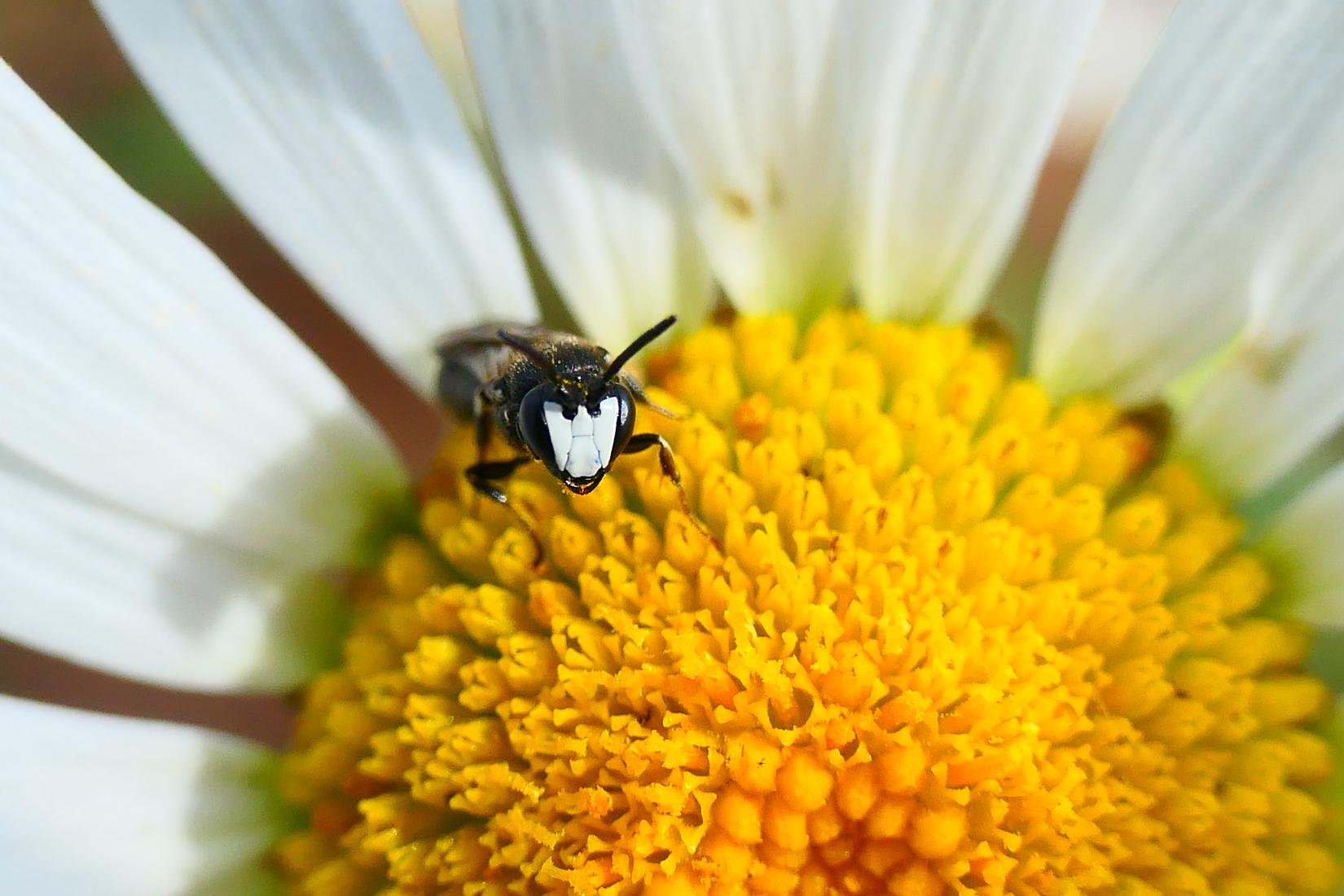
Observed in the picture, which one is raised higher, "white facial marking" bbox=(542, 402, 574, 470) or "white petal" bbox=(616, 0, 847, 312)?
"white petal" bbox=(616, 0, 847, 312)

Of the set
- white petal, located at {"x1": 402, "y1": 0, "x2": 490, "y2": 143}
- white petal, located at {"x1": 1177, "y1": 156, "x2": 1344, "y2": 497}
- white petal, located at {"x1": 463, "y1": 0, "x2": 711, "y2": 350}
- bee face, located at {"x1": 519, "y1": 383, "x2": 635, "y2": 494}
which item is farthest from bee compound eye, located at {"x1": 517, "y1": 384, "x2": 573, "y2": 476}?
white petal, located at {"x1": 402, "y1": 0, "x2": 490, "y2": 143}

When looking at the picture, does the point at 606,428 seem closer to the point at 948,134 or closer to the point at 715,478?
the point at 715,478

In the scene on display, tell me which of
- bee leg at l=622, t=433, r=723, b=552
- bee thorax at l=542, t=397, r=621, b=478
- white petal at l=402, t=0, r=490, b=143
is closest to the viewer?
bee thorax at l=542, t=397, r=621, b=478

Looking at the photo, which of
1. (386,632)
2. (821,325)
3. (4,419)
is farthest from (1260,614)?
(4,419)

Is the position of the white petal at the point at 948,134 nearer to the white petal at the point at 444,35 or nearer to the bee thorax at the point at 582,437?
the bee thorax at the point at 582,437

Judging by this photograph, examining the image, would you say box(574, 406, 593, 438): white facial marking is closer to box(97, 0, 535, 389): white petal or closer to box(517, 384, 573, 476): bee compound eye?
box(517, 384, 573, 476): bee compound eye

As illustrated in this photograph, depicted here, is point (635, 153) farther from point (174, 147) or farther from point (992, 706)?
point (174, 147)

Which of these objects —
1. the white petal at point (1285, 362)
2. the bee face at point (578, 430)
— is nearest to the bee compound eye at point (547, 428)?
the bee face at point (578, 430)
